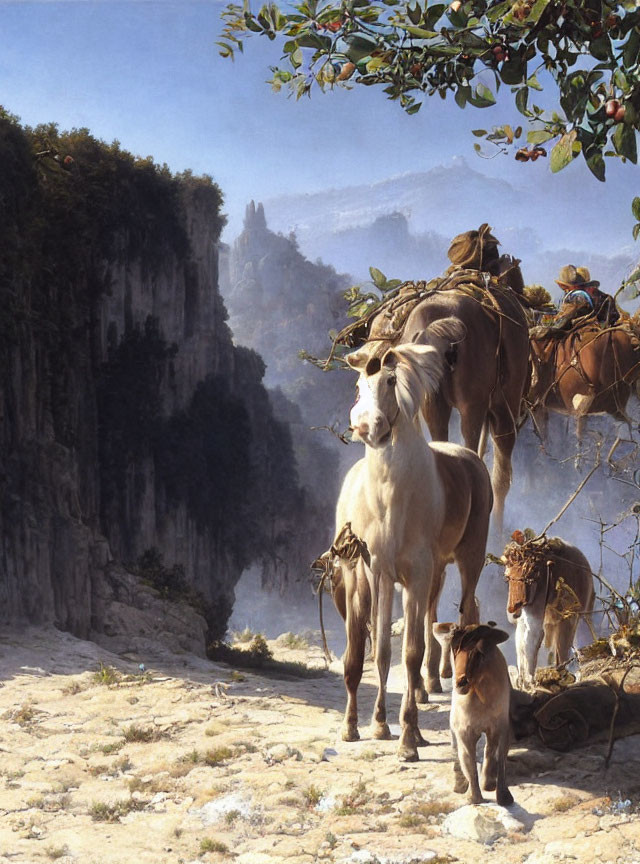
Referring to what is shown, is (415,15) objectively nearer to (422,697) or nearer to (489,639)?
(489,639)

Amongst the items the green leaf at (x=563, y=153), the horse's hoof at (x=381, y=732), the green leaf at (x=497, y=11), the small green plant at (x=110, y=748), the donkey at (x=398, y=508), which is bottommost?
the small green plant at (x=110, y=748)

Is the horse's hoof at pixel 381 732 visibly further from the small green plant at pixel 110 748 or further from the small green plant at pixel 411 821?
the small green plant at pixel 110 748

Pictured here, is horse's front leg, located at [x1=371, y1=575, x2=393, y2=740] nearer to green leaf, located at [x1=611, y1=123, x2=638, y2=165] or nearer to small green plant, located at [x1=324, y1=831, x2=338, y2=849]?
small green plant, located at [x1=324, y1=831, x2=338, y2=849]

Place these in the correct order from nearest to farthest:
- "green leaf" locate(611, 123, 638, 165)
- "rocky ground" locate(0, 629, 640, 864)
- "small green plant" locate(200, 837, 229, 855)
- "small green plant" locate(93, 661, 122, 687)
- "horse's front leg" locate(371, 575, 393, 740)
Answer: "green leaf" locate(611, 123, 638, 165) < "rocky ground" locate(0, 629, 640, 864) < "small green plant" locate(200, 837, 229, 855) < "horse's front leg" locate(371, 575, 393, 740) < "small green plant" locate(93, 661, 122, 687)

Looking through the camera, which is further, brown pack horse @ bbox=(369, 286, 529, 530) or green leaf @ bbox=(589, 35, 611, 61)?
brown pack horse @ bbox=(369, 286, 529, 530)

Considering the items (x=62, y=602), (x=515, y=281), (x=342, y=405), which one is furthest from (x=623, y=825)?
(x=342, y=405)

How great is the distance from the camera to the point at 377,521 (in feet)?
21.5

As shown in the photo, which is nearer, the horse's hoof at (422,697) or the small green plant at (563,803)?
the small green plant at (563,803)

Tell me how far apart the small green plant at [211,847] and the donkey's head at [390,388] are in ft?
8.18

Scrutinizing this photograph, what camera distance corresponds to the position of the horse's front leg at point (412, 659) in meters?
6.52

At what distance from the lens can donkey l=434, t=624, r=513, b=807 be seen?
5629 millimetres

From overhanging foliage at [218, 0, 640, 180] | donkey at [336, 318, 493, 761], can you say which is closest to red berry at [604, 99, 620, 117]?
overhanging foliage at [218, 0, 640, 180]

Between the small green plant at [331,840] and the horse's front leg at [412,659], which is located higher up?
the horse's front leg at [412,659]

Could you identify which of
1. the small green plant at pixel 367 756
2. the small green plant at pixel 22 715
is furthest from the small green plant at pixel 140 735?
the small green plant at pixel 367 756
